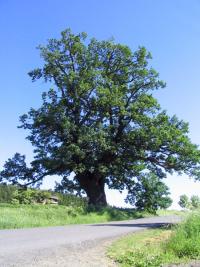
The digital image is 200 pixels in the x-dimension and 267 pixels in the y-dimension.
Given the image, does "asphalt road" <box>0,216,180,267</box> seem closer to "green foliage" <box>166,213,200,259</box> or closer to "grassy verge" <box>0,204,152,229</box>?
"green foliage" <box>166,213,200,259</box>

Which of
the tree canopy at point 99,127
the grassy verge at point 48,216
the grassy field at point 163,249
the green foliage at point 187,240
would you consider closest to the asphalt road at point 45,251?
the grassy field at point 163,249

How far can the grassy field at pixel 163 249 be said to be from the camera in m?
10.1

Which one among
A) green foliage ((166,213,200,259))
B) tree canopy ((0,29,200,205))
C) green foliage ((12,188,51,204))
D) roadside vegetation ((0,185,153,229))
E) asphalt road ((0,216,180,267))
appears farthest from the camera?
green foliage ((12,188,51,204))

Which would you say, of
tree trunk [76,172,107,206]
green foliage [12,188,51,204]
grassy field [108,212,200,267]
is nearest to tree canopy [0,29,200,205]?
tree trunk [76,172,107,206]

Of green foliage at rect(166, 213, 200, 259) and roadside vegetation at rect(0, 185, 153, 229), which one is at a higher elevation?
roadside vegetation at rect(0, 185, 153, 229)

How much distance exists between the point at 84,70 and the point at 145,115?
6.25 m

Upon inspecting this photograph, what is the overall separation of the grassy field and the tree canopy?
73.3 ft

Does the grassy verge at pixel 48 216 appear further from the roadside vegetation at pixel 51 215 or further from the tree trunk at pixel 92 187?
the tree trunk at pixel 92 187

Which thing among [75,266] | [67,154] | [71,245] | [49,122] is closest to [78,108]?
[49,122]

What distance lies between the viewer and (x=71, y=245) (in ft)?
42.3

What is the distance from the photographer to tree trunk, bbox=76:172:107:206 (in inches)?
1551

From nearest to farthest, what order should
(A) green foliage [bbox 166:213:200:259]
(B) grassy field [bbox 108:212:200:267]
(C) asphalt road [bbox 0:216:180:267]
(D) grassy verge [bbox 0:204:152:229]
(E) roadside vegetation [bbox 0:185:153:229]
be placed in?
(C) asphalt road [bbox 0:216:180:267]
(B) grassy field [bbox 108:212:200:267]
(A) green foliage [bbox 166:213:200:259]
(D) grassy verge [bbox 0:204:152:229]
(E) roadside vegetation [bbox 0:185:153:229]

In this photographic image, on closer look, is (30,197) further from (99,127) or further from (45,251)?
(45,251)

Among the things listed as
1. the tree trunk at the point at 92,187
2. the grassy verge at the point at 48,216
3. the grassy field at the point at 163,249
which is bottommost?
the grassy field at the point at 163,249
